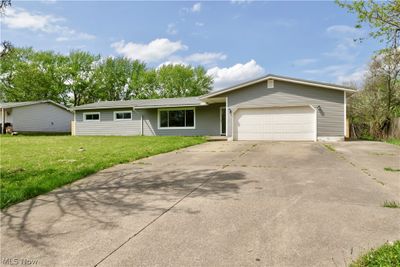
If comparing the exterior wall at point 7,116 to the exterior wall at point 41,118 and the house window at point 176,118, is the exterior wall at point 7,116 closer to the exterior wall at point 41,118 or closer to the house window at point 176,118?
the exterior wall at point 41,118

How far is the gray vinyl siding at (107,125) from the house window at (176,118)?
6.26 ft

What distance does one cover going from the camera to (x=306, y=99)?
45.4ft

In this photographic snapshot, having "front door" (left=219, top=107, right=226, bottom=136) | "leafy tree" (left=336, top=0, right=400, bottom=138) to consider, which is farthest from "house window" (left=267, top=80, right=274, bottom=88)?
"leafy tree" (left=336, top=0, right=400, bottom=138)

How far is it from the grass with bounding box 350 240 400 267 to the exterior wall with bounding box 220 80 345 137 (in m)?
12.2

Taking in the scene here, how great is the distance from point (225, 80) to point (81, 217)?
128ft

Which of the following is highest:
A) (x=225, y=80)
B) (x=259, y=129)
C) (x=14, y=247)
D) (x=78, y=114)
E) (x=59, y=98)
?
(x=225, y=80)

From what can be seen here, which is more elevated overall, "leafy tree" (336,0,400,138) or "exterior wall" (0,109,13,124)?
"leafy tree" (336,0,400,138)

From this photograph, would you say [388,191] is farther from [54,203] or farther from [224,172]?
[54,203]

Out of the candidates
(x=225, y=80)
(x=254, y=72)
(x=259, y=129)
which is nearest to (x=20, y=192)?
(x=259, y=129)

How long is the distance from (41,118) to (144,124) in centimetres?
1420

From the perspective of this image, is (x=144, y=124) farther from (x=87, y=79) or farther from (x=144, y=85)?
(x=87, y=79)

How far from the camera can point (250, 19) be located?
38.4 feet

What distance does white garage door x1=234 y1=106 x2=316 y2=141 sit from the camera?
13930 mm

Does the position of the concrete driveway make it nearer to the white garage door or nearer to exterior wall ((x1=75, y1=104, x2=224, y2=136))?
the white garage door
